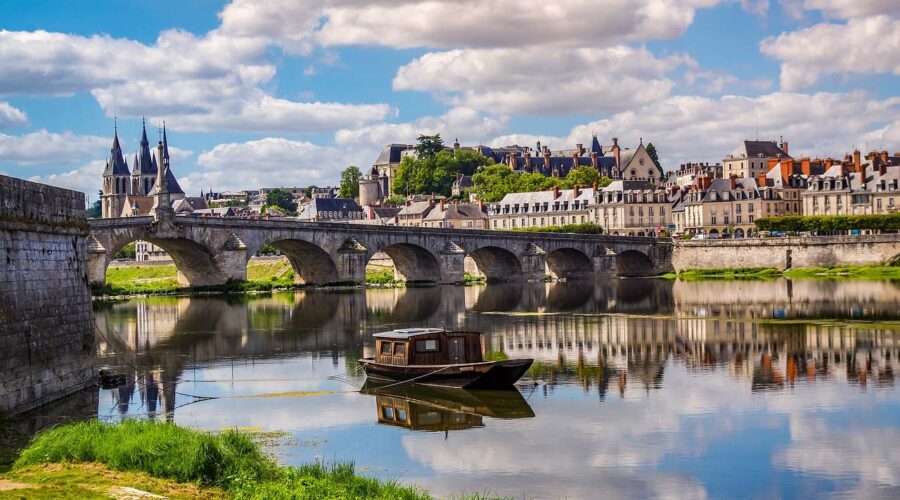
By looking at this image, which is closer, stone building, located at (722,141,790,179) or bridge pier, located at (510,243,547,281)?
bridge pier, located at (510,243,547,281)

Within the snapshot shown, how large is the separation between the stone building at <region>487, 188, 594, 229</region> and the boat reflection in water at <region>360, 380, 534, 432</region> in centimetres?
9367

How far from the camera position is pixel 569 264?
98.0 meters

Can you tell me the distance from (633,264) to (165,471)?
85.5 metres

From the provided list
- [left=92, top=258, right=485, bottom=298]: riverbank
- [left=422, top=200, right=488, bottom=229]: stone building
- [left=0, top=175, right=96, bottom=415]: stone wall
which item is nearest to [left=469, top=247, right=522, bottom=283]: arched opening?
[left=92, top=258, right=485, bottom=298]: riverbank

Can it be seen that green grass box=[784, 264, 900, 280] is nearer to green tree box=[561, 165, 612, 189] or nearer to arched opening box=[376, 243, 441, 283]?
arched opening box=[376, 243, 441, 283]

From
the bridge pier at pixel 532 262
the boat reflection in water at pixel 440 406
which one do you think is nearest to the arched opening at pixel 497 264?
the bridge pier at pixel 532 262

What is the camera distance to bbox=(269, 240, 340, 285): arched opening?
81.1 m

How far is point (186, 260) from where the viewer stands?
252 feet

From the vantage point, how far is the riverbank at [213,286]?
7531cm

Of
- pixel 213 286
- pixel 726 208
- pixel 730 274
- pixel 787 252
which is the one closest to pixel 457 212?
pixel 726 208

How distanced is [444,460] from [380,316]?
3316 cm

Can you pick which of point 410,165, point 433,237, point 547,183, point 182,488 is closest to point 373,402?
point 182,488

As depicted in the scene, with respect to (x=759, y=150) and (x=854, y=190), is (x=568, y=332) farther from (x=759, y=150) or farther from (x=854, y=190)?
(x=759, y=150)

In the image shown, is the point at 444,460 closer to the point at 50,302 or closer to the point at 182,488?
the point at 182,488
